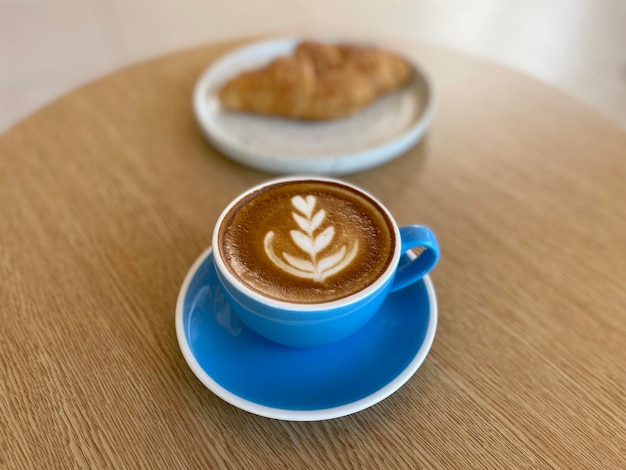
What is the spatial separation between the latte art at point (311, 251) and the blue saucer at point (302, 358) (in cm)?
9

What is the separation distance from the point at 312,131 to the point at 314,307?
0.51 meters

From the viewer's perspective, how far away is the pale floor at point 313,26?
2152 millimetres

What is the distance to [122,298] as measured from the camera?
666 millimetres

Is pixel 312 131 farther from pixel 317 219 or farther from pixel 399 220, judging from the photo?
pixel 317 219

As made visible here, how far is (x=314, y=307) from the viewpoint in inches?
20.2

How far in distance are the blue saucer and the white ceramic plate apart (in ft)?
0.90

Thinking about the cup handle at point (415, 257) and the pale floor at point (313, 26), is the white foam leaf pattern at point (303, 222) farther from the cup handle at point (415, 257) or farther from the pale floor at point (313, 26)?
the pale floor at point (313, 26)

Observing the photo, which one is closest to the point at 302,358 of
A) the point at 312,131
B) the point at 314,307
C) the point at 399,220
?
the point at 314,307

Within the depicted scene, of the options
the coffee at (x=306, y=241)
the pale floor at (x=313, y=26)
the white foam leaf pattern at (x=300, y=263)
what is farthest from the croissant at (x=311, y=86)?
the pale floor at (x=313, y=26)

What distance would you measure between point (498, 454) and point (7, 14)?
2659 mm

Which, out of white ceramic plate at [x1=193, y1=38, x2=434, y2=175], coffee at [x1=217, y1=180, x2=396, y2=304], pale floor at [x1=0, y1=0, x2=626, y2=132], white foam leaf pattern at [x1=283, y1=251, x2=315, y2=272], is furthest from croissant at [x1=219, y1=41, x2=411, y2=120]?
pale floor at [x1=0, y1=0, x2=626, y2=132]

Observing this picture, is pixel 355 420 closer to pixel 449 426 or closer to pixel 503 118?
pixel 449 426

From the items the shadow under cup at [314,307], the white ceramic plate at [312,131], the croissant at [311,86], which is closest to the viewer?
the shadow under cup at [314,307]

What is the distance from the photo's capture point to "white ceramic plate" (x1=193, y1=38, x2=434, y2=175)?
0.85m
